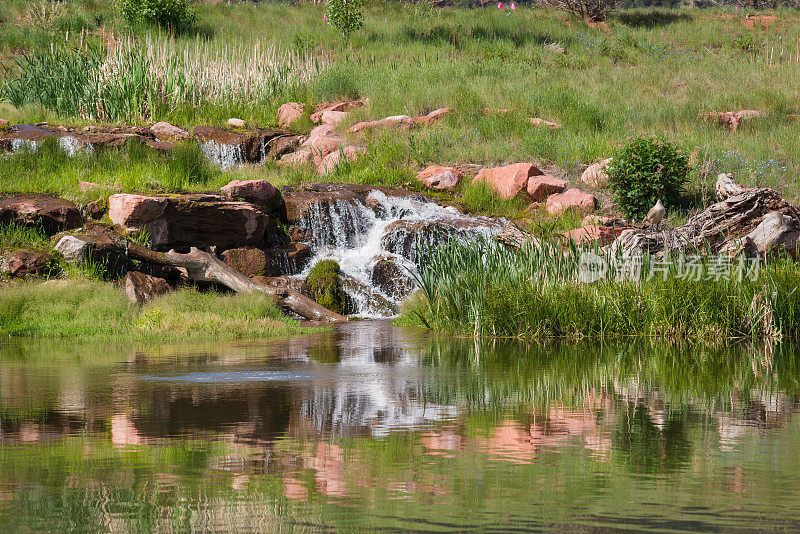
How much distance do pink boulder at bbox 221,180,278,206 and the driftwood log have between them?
726 centimetres

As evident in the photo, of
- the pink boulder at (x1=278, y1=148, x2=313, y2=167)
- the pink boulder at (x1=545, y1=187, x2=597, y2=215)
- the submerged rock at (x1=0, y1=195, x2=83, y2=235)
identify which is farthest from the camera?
the pink boulder at (x1=278, y1=148, x2=313, y2=167)

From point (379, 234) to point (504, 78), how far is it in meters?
11.4

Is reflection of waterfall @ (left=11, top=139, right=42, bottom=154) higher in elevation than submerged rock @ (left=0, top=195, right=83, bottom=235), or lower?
higher

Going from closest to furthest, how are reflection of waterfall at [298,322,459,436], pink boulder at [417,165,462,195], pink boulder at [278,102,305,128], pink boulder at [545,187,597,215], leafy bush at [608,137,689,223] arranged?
reflection of waterfall at [298,322,459,436], leafy bush at [608,137,689,223], pink boulder at [545,187,597,215], pink boulder at [417,165,462,195], pink boulder at [278,102,305,128]

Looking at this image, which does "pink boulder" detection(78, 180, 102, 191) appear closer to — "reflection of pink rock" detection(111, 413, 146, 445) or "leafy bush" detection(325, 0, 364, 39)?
"reflection of pink rock" detection(111, 413, 146, 445)

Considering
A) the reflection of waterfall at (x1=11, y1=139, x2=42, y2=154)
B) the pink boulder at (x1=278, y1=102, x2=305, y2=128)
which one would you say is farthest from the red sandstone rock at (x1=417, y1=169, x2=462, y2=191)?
the reflection of waterfall at (x1=11, y1=139, x2=42, y2=154)

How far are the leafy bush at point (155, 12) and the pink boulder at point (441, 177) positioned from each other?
50.1ft

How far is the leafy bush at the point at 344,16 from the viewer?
3247cm

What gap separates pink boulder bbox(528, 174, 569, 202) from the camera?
1892 centimetres

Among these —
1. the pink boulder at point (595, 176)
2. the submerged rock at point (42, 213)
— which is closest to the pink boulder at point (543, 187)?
the pink boulder at point (595, 176)

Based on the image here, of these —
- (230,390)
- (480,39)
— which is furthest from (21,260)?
(480,39)

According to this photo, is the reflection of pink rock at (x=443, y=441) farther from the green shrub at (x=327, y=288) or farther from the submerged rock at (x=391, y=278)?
the submerged rock at (x=391, y=278)

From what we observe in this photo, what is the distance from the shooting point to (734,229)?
556 inches

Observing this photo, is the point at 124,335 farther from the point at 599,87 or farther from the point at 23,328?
the point at 599,87
